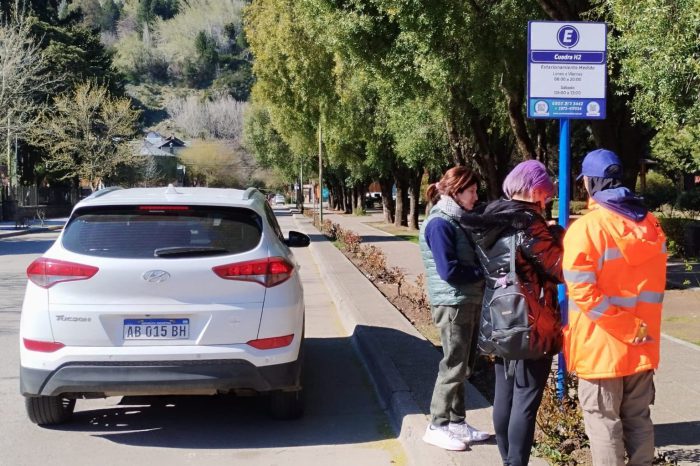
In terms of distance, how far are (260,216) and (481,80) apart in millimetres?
10447

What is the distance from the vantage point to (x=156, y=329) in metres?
5.06

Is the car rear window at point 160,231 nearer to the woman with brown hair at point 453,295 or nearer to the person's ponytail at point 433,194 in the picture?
the person's ponytail at point 433,194

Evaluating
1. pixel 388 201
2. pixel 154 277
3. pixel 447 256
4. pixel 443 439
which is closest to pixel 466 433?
pixel 443 439

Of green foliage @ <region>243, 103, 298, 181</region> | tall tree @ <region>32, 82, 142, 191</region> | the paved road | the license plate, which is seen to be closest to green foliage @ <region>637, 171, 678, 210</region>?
green foliage @ <region>243, 103, 298, 181</region>

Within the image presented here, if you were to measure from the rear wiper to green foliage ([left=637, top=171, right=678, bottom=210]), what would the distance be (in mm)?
33538

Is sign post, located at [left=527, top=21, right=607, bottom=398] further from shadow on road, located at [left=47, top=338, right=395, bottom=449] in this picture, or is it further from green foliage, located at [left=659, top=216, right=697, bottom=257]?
green foliage, located at [left=659, top=216, right=697, bottom=257]

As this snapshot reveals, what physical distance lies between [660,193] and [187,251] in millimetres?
40055

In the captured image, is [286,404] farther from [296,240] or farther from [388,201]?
[388,201]

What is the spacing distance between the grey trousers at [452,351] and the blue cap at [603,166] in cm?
131

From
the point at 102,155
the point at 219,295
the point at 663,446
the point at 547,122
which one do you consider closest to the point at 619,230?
the point at 663,446

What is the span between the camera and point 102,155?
53.3m

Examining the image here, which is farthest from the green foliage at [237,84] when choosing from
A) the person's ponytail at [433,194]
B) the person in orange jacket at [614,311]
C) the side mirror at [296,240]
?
the person in orange jacket at [614,311]

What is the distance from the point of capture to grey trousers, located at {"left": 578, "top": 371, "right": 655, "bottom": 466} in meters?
3.51

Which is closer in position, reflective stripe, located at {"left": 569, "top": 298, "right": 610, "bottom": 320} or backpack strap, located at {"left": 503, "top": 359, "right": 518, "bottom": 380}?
reflective stripe, located at {"left": 569, "top": 298, "right": 610, "bottom": 320}
